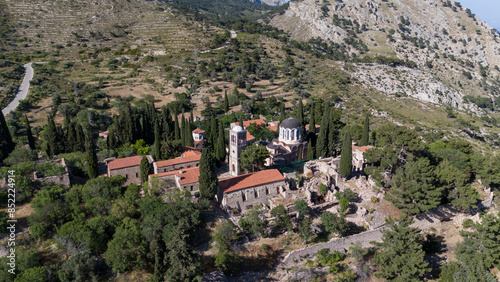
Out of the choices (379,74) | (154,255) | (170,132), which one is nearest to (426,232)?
(154,255)

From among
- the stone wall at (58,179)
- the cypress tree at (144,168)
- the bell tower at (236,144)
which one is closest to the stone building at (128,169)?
the cypress tree at (144,168)

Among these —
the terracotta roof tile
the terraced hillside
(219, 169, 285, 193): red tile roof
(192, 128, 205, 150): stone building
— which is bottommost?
(192, 128, 205, 150): stone building

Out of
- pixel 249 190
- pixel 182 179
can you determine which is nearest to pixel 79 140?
pixel 182 179

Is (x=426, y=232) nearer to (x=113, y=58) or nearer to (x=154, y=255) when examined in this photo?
(x=154, y=255)

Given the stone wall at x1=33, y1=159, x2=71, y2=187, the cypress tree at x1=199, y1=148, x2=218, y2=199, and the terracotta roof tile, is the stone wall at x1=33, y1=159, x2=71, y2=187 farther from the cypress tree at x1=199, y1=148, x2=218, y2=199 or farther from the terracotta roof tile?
the cypress tree at x1=199, y1=148, x2=218, y2=199

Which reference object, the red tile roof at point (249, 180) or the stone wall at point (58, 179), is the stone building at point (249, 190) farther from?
the stone wall at point (58, 179)

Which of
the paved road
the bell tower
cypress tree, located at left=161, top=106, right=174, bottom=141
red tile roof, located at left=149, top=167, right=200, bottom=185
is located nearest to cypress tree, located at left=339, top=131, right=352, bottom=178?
the bell tower
